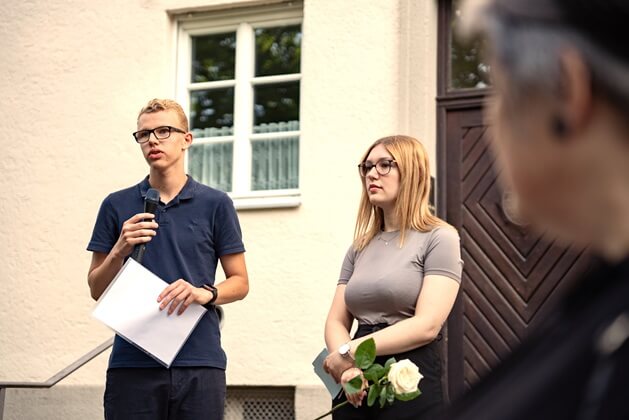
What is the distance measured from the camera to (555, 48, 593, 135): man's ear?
38.1 inches

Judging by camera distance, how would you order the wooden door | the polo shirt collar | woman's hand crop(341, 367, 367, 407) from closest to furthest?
woman's hand crop(341, 367, 367, 407), the polo shirt collar, the wooden door

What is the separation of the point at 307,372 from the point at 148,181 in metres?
2.95

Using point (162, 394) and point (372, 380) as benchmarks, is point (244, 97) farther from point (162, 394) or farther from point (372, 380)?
point (372, 380)

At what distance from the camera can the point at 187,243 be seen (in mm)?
4613

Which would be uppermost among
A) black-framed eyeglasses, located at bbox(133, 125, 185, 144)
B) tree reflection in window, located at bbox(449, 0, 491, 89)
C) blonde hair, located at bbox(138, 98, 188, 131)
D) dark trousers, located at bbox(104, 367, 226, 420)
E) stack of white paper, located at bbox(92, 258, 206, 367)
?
tree reflection in window, located at bbox(449, 0, 491, 89)

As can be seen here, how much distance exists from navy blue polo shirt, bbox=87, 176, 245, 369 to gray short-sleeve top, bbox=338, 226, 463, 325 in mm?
595

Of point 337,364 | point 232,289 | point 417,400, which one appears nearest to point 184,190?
point 232,289

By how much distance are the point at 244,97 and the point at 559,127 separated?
737cm

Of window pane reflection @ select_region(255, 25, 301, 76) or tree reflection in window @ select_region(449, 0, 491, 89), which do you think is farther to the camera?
window pane reflection @ select_region(255, 25, 301, 76)

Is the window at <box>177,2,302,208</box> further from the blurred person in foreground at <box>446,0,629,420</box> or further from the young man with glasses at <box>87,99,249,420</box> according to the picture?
the blurred person in foreground at <box>446,0,629,420</box>

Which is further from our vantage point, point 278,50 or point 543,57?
point 278,50

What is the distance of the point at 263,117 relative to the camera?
27.1 feet

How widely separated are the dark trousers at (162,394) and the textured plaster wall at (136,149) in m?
2.95

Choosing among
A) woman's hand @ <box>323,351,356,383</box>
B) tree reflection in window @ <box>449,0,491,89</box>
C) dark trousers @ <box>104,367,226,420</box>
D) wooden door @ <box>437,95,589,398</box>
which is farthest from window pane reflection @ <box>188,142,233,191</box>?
woman's hand @ <box>323,351,356,383</box>
